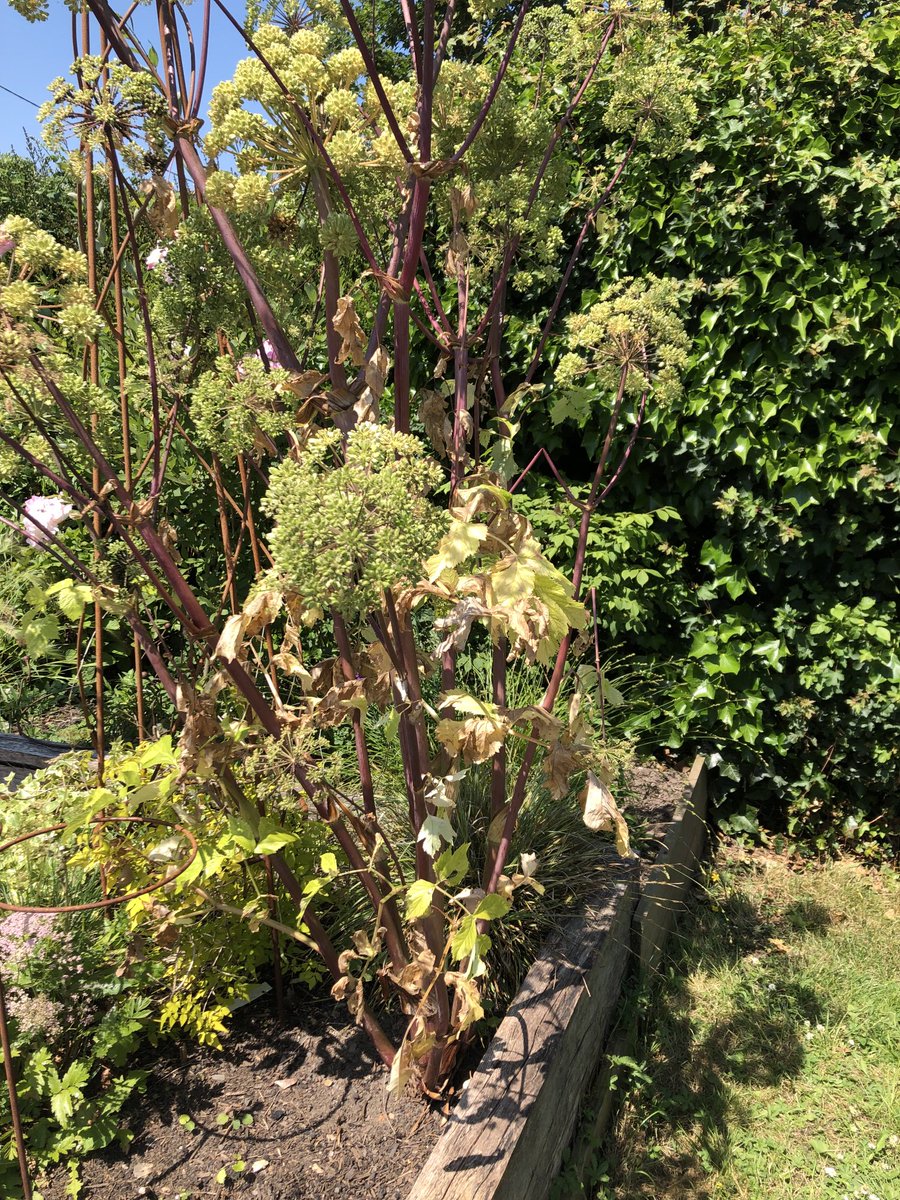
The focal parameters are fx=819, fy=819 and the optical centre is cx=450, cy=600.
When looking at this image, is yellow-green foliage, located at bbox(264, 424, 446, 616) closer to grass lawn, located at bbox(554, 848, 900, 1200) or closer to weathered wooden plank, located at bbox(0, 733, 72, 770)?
grass lawn, located at bbox(554, 848, 900, 1200)

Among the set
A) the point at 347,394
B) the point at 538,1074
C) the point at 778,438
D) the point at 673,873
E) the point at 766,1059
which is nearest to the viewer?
the point at 347,394

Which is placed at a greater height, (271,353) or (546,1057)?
(271,353)

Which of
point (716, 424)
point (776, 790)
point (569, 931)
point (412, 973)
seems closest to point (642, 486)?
point (716, 424)

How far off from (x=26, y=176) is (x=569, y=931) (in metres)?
9.44

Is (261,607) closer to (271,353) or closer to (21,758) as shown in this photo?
(271,353)

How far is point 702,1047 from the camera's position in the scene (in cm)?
241

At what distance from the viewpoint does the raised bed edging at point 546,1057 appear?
58.5 inches

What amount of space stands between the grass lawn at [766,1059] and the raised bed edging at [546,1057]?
0.14 meters

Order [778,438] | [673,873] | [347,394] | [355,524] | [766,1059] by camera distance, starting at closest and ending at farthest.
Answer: [355,524]
[347,394]
[766,1059]
[673,873]
[778,438]

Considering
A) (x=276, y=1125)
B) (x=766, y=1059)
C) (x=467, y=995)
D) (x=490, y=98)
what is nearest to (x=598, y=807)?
(x=467, y=995)

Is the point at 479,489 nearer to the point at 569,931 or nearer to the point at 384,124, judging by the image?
the point at 384,124

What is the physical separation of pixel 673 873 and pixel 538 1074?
1.29 metres

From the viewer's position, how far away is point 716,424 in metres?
3.14

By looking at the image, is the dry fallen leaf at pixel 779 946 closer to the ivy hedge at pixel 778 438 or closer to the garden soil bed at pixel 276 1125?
the ivy hedge at pixel 778 438
